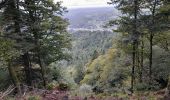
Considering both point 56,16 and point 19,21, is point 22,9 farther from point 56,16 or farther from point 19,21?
point 56,16

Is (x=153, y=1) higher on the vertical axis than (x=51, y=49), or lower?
higher

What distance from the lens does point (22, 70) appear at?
67.7 ft

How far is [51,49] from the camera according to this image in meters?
21.5

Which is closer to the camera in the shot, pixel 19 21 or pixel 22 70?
pixel 19 21

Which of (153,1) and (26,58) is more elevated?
(153,1)

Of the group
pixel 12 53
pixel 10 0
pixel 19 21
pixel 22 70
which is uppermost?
pixel 10 0

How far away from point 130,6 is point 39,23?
631cm

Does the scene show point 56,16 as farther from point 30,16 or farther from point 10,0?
point 10,0

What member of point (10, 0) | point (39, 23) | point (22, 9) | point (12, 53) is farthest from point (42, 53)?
point (12, 53)

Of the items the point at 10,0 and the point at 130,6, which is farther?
the point at 130,6

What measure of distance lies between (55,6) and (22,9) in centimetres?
251

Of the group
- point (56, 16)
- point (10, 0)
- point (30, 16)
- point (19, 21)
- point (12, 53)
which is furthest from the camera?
point (56, 16)

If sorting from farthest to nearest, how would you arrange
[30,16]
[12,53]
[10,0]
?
[30,16], [10,0], [12,53]

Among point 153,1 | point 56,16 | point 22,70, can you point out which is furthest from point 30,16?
point 153,1
